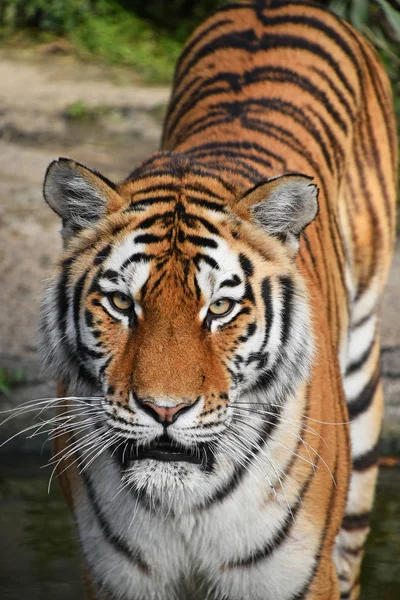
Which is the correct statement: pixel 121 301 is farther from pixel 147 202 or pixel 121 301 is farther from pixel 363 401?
pixel 363 401

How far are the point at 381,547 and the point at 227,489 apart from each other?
1624 millimetres

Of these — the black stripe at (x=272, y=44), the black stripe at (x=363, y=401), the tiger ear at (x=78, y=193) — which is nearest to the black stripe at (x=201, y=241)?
the tiger ear at (x=78, y=193)

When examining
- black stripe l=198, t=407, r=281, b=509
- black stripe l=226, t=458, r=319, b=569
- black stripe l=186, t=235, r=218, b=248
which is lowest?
black stripe l=226, t=458, r=319, b=569

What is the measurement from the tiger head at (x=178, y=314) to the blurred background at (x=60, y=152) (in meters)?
0.25

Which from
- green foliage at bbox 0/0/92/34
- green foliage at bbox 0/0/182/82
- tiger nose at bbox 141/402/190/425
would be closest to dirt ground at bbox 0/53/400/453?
green foliage at bbox 0/0/182/82

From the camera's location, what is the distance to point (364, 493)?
3.54 metres

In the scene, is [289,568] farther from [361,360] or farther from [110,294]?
[361,360]

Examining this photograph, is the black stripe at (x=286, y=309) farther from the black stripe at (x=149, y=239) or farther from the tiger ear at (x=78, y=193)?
the tiger ear at (x=78, y=193)

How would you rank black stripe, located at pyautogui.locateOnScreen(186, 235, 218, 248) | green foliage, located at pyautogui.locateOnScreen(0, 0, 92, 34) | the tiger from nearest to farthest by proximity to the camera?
the tiger, black stripe, located at pyautogui.locateOnScreen(186, 235, 218, 248), green foliage, located at pyautogui.locateOnScreen(0, 0, 92, 34)

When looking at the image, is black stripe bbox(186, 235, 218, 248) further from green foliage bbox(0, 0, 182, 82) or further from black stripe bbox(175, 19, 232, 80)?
green foliage bbox(0, 0, 182, 82)

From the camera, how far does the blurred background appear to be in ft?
12.5

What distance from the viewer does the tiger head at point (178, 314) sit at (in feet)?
7.00

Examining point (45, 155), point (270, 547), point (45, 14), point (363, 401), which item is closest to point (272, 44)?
point (363, 401)

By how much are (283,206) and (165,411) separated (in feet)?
1.87
